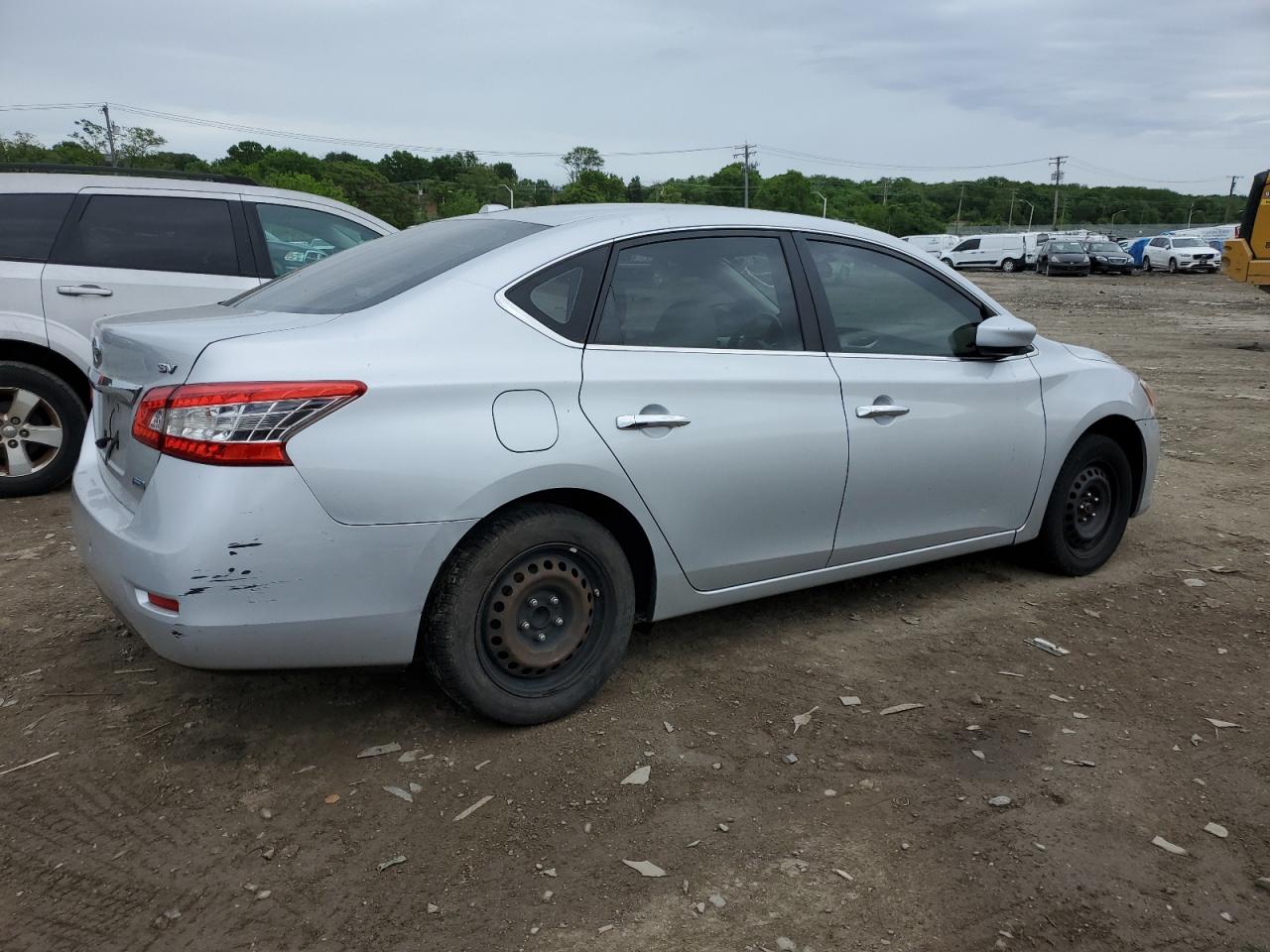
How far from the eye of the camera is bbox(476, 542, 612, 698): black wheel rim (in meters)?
3.23

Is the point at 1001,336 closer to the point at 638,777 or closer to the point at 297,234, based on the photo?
the point at 638,777

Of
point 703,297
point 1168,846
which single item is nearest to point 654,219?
point 703,297

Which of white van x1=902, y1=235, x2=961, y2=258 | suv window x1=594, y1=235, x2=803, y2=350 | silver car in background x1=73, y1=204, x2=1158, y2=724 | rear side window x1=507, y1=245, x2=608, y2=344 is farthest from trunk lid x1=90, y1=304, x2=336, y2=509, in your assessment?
white van x1=902, y1=235, x2=961, y2=258

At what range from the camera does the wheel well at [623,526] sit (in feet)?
10.7

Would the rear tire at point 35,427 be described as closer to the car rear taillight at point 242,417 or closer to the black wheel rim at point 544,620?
the car rear taillight at point 242,417

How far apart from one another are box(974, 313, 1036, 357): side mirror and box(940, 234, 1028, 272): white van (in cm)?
4570

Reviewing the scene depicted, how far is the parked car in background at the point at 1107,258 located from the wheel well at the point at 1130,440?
131 feet

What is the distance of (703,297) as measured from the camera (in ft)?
12.2

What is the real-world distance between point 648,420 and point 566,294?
49 centimetres

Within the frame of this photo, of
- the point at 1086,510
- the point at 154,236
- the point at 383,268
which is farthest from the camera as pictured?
the point at 154,236

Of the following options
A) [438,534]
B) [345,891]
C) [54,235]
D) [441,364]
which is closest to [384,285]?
[441,364]

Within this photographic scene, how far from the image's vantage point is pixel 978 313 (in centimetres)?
452

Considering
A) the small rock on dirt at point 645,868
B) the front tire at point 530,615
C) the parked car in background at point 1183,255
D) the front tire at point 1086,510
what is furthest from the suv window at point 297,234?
the parked car in background at point 1183,255

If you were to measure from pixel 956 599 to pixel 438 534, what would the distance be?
8.67 ft
